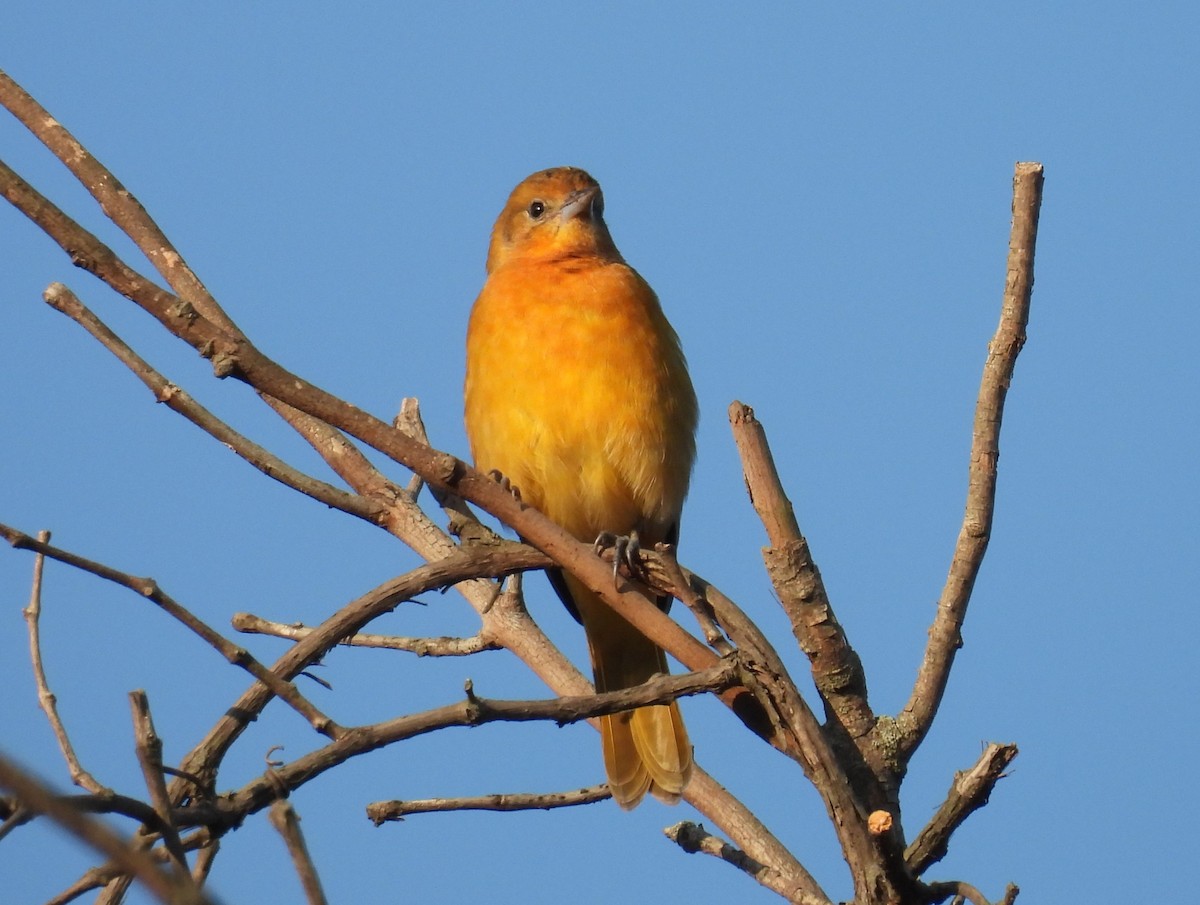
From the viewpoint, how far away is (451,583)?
3258mm

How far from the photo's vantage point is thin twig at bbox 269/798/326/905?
1.46m

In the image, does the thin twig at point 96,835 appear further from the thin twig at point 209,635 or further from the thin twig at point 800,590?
the thin twig at point 800,590

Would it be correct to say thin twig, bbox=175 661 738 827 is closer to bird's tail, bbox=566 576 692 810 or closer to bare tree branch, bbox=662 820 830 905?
bare tree branch, bbox=662 820 830 905

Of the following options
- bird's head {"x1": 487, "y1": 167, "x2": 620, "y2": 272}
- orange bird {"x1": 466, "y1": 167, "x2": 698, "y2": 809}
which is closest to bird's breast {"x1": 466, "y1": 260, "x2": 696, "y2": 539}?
orange bird {"x1": 466, "y1": 167, "x2": 698, "y2": 809}

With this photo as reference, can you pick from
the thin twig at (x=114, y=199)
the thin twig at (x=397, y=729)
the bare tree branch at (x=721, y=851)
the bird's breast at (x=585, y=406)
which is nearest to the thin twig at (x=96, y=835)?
the thin twig at (x=397, y=729)

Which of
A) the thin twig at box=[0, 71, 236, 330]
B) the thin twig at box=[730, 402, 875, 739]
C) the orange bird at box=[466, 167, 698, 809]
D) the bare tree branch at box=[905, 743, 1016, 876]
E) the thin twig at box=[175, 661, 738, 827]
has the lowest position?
the thin twig at box=[175, 661, 738, 827]

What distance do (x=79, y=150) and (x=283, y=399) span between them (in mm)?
1082

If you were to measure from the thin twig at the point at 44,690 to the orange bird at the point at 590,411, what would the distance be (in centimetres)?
209

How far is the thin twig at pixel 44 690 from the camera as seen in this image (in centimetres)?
241

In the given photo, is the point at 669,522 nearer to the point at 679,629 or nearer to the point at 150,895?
the point at 679,629

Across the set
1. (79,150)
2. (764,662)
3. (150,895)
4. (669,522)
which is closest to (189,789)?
(764,662)

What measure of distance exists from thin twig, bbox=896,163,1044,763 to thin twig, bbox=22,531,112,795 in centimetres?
186

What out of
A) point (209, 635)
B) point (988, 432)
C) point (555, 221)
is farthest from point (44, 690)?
point (555, 221)

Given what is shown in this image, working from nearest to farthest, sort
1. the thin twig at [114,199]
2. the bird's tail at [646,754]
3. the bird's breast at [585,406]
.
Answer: the thin twig at [114,199] < the bird's tail at [646,754] < the bird's breast at [585,406]
